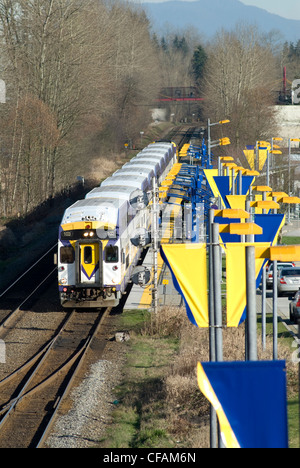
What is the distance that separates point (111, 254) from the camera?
74.1ft

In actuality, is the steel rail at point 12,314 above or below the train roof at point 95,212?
below

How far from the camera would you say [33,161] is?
162 feet

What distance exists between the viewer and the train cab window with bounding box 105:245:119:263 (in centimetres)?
2252

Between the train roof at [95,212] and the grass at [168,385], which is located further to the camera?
the train roof at [95,212]

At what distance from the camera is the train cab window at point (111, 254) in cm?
2252

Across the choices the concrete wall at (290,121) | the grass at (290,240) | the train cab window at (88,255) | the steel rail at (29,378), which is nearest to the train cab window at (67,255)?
the train cab window at (88,255)

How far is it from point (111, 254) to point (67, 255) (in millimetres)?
1412

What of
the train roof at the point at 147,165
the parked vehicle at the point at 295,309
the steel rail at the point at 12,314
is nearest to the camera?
the parked vehicle at the point at 295,309

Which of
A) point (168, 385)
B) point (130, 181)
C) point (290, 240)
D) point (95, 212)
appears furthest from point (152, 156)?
point (168, 385)

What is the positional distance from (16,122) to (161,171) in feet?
36.1

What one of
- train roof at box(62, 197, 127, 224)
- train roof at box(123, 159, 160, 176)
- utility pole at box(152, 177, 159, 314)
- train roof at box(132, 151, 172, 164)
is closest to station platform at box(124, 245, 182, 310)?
utility pole at box(152, 177, 159, 314)

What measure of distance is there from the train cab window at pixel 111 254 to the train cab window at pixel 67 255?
1087mm

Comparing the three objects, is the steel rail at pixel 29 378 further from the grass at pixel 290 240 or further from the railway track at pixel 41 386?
the grass at pixel 290 240
